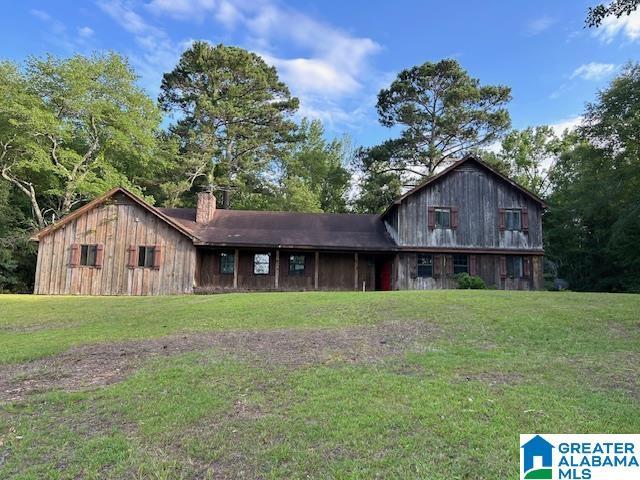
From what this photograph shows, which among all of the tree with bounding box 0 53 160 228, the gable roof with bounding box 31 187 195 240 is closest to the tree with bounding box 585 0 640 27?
the gable roof with bounding box 31 187 195 240

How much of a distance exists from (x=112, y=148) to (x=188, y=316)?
2473 cm

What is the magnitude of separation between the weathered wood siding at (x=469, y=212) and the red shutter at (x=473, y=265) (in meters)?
0.71

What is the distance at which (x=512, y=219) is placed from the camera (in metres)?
24.0

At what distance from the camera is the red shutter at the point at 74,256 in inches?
850

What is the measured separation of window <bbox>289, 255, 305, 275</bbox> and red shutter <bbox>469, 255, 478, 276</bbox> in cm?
907

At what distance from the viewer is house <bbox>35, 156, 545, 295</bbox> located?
851 inches

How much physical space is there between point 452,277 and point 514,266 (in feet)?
11.8

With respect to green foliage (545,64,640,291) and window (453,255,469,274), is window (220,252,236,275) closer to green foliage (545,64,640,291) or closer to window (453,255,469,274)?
window (453,255,469,274)

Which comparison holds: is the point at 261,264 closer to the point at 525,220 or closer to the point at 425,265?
the point at 425,265

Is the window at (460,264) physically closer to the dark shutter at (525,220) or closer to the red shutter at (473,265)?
the red shutter at (473,265)

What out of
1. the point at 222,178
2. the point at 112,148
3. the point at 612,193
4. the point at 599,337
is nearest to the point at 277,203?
the point at 222,178

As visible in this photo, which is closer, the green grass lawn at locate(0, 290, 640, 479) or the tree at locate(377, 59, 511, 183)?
the green grass lawn at locate(0, 290, 640, 479)

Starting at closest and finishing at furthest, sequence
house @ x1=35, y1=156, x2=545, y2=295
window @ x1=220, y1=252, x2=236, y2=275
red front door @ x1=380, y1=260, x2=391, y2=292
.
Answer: house @ x1=35, y1=156, x2=545, y2=295
window @ x1=220, y1=252, x2=236, y2=275
red front door @ x1=380, y1=260, x2=391, y2=292

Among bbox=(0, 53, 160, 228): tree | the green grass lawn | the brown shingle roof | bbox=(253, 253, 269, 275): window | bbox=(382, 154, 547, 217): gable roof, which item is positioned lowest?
the green grass lawn
